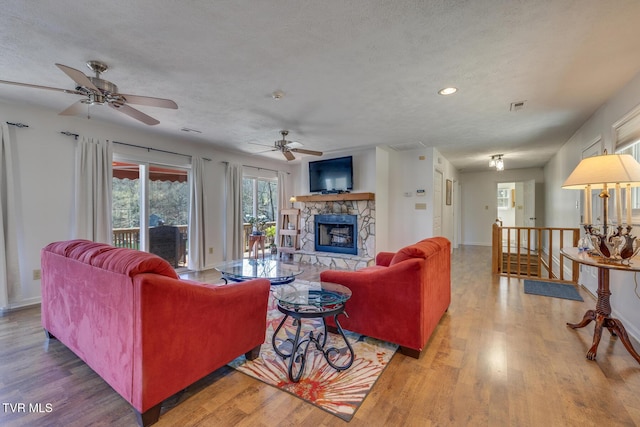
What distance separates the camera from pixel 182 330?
1.57 metres

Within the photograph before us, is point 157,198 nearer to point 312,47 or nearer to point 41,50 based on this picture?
point 41,50

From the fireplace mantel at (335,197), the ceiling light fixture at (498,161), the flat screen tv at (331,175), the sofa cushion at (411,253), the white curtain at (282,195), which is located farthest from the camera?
the white curtain at (282,195)

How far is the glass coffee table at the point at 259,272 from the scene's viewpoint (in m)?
2.88

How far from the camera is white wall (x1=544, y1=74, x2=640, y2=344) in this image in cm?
256

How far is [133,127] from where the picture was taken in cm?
415

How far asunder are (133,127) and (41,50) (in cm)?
219

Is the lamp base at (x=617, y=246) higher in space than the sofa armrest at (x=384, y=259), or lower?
higher

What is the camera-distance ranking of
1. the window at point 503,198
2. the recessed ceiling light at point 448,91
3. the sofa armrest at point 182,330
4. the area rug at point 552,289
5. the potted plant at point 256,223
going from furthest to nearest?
the window at point 503,198
the potted plant at point 256,223
the area rug at point 552,289
the recessed ceiling light at point 448,91
the sofa armrest at point 182,330

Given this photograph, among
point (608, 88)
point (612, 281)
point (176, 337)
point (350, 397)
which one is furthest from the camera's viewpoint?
point (612, 281)

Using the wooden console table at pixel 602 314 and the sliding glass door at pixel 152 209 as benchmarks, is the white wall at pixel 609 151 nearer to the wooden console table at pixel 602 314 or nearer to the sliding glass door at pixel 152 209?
the wooden console table at pixel 602 314

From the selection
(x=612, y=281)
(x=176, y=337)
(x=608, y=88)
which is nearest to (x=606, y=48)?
(x=608, y=88)

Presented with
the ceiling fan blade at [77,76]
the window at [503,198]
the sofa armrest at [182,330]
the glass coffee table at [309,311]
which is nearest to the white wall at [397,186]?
the glass coffee table at [309,311]

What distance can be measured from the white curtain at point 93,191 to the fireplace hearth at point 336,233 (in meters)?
3.64

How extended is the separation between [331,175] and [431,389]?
14.4ft
